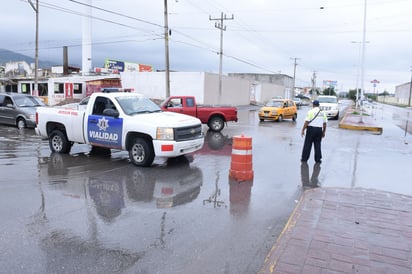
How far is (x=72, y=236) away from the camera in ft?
15.9

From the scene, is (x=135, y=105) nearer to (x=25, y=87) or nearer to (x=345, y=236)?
(x=345, y=236)

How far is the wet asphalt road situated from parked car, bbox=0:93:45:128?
5859 millimetres

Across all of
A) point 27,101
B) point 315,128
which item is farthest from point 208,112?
point 27,101

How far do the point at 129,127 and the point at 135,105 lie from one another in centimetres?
104

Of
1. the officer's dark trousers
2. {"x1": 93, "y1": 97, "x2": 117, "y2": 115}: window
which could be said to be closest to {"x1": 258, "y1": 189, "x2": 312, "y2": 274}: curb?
the officer's dark trousers

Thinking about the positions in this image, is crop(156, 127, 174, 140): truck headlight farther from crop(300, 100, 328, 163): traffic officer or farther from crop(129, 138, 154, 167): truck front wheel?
crop(300, 100, 328, 163): traffic officer

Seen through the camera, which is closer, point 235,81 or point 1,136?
point 1,136

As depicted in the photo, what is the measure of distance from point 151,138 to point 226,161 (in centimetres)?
248

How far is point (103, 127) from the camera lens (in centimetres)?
965

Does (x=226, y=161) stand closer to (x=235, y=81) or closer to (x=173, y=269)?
(x=173, y=269)

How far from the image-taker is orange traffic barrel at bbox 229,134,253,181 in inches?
309

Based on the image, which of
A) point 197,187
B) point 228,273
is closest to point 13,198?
point 197,187

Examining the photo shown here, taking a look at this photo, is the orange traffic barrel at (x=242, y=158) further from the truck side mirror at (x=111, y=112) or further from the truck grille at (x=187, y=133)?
the truck side mirror at (x=111, y=112)

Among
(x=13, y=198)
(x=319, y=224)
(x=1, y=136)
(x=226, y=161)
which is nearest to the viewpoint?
(x=319, y=224)
